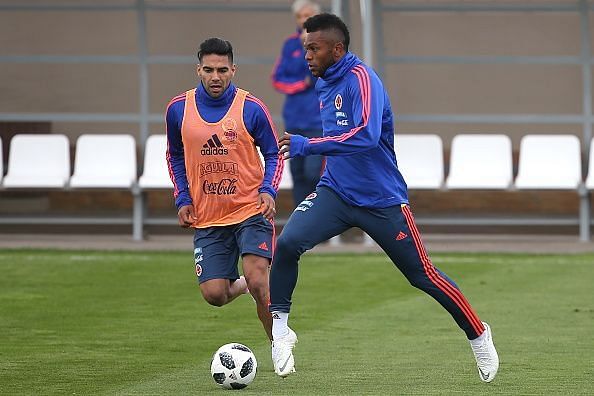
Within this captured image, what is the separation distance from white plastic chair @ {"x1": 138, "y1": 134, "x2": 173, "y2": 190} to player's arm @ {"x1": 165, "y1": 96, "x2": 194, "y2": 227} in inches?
338

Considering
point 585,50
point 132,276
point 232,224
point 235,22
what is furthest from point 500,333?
point 235,22

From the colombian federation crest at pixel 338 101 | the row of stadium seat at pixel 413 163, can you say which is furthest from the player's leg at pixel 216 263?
the row of stadium seat at pixel 413 163

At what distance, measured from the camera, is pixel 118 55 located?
770 inches

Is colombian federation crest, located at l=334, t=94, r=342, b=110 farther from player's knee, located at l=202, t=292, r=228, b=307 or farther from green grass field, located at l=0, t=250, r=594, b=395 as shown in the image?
green grass field, located at l=0, t=250, r=594, b=395

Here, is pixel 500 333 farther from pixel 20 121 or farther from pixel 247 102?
pixel 20 121

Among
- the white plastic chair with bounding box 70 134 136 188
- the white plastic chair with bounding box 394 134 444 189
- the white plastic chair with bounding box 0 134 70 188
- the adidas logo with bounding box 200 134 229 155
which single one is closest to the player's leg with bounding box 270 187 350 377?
the adidas logo with bounding box 200 134 229 155

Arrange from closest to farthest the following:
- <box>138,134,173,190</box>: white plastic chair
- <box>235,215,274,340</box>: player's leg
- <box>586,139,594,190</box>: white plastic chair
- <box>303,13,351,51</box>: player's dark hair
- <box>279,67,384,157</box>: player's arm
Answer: <box>279,67,384,157</box>: player's arm < <box>303,13,351,51</box>: player's dark hair < <box>235,215,274,340</box>: player's leg < <box>586,139,594,190</box>: white plastic chair < <box>138,134,173,190</box>: white plastic chair

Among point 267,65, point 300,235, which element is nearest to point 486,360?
point 300,235

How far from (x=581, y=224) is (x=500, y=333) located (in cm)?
731

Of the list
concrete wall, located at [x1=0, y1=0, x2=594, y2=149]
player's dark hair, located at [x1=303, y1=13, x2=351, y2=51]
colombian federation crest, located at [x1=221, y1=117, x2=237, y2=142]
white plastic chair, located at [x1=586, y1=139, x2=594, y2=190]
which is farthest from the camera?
concrete wall, located at [x1=0, y1=0, x2=594, y2=149]

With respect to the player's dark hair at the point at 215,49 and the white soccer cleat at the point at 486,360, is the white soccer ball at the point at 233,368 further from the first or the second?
the player's dark hair at the point at 215,49

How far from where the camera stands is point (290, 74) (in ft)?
53.9

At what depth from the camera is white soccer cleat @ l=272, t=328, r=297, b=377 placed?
8312mm

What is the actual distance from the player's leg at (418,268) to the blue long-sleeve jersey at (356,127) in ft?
0.28
